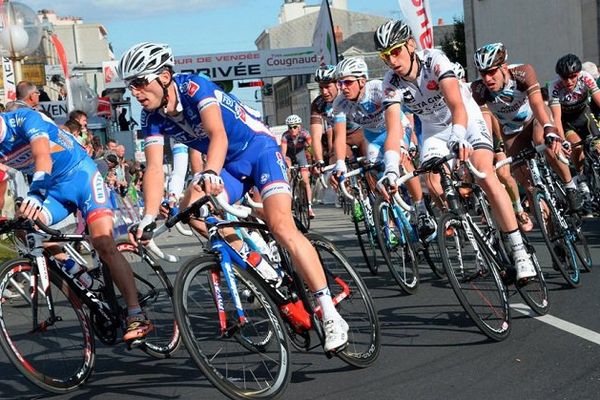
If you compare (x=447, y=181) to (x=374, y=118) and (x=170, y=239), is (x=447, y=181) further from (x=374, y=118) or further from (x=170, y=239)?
(x=170, y=239)

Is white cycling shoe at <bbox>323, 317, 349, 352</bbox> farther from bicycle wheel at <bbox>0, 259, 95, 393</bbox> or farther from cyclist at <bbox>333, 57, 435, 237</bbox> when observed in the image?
cyclist at <bbox>333, 57, 435, 237</bbox>

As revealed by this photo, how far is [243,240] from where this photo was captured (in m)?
6.02

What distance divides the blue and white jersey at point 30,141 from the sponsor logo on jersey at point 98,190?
0.17 m

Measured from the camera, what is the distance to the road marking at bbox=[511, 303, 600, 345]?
633cm

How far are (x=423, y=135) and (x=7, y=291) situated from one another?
390cm

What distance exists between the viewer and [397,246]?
8.66 m

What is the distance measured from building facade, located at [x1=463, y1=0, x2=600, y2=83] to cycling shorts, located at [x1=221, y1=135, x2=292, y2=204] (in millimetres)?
39242

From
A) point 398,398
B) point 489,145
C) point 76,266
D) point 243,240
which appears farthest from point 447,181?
point 76,266

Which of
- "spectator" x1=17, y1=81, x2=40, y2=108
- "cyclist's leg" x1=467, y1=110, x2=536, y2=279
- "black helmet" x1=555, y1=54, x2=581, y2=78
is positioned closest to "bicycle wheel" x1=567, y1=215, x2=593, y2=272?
"cyclist's leg" x1=467, y1=110, x2=536, y2=279

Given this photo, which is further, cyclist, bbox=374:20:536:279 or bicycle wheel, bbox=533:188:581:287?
bicycle wheel, bbox=533:188:581:287

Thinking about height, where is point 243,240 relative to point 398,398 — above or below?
above

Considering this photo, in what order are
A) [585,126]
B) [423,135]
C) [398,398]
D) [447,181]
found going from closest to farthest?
[398,398] → [447,181] → [423,135] → [585,126]

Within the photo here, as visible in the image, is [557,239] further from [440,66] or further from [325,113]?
[325,113]

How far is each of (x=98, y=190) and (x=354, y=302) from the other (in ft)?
6.12
